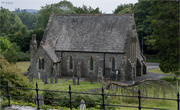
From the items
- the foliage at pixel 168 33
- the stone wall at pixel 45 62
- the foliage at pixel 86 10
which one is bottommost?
the stone wall at pixel 45 62

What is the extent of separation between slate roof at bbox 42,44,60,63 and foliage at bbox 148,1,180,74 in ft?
45.7

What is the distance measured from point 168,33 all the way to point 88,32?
1166 centimetres

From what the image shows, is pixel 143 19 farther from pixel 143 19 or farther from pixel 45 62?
pixel 45 62

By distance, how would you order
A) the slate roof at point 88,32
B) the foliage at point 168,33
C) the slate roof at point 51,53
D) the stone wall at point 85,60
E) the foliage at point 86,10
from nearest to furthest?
the foliage at point 168,33 → the stone wall at point 85,60 → the slate roof at point 88,32 → the slate roof at point 51,53 → the foliage at point 86,10

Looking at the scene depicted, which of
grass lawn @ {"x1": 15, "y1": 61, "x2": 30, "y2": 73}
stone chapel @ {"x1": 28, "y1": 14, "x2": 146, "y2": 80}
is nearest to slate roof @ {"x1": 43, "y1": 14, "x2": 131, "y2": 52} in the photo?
stone chapel @ {"x1": 28, "y1": 14, "x2": 146, "y2": 80}

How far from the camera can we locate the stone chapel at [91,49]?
3309 cm

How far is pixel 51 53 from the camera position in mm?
35156

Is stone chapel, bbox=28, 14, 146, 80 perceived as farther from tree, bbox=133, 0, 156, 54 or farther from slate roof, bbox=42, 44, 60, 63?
tree, bbox=133, 0, 156, 54

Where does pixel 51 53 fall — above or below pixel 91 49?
below

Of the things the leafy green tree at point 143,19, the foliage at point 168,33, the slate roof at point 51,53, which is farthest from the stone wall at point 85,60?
the leafy green tree at point 143,19

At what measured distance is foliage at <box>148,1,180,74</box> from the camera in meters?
28.2

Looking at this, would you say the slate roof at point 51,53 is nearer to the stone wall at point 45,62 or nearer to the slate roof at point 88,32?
the stone wall at point 45,62

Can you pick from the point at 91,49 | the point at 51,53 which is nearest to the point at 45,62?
the point at 51,53

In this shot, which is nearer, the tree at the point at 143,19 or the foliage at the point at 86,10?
the tree at the point at 143,19
